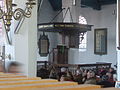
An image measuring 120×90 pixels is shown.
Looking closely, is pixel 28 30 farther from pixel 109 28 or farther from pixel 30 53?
pixel 109 28

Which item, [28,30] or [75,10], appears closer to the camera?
[28,30]

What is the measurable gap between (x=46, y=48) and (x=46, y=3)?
4.47 metres

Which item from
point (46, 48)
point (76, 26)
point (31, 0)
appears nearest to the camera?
point (31, 0)

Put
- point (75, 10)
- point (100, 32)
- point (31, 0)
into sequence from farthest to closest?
point (100, 32) → point (75, 10) → point (31, 0)

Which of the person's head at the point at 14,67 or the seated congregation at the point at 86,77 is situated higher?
the person's head at the point at 14,67

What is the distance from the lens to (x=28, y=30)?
5742mm

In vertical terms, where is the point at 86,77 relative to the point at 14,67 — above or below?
below

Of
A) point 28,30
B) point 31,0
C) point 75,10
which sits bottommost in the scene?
point 28,30

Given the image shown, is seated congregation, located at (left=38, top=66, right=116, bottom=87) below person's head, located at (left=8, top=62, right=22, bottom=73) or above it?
below

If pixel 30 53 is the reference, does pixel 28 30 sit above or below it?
above

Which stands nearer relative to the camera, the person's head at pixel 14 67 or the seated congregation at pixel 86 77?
the person's head at pixel 14 67

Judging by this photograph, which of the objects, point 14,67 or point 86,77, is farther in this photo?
point 86,77

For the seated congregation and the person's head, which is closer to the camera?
the person's head

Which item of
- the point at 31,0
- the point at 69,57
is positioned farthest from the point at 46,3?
the point at 31,0
